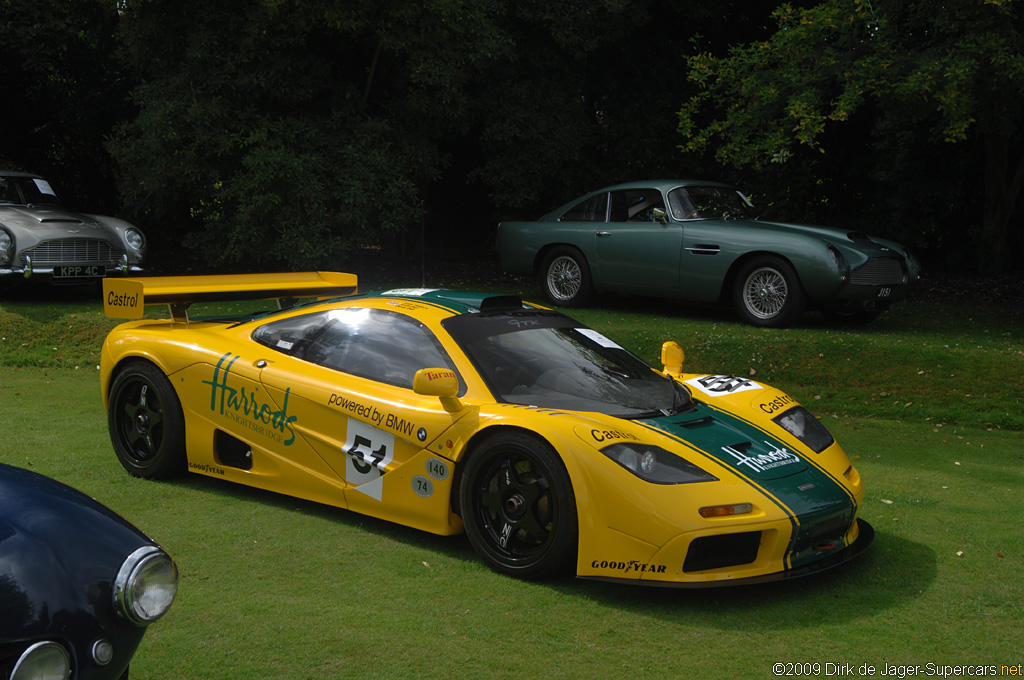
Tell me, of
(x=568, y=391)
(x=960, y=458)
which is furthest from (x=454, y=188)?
(x=568, y=391)

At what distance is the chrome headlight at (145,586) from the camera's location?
234 cm

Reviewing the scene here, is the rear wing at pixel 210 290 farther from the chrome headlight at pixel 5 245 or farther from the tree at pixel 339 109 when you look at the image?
the tree at pixel 339 109

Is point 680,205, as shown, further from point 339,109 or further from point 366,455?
point 366,455

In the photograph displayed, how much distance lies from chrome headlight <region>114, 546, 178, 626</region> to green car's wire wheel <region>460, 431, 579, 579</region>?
1.94m

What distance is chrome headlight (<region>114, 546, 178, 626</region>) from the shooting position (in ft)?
7.67

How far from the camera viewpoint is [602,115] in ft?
58.7

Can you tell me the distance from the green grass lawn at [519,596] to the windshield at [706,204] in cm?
→ 494

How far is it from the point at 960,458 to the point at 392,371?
441 centimetres

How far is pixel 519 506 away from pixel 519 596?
16.1 inches

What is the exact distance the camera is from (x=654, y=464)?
4.09 metres

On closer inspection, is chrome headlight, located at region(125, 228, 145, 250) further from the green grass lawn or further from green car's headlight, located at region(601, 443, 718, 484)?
green car's headlight, located at region(601, 443, 718, 484)

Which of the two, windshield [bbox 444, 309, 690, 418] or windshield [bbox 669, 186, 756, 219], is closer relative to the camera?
windshield [bbox 444, 309, 690, 418]

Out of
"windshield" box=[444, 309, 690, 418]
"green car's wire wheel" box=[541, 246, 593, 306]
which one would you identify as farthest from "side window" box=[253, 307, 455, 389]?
"green car's wire wheel" box=[541, 246, 593, 306]

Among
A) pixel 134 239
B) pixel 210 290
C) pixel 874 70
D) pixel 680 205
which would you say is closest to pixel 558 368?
pixel 210 290
